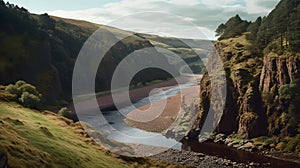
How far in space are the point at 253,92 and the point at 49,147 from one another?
64.4m

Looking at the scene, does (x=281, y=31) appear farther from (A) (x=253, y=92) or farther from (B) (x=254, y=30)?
(A) (x=253, y=92)

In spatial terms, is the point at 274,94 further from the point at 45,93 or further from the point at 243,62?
the point at 45,93

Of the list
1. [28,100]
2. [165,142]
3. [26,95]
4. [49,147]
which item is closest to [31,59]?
[26,95]

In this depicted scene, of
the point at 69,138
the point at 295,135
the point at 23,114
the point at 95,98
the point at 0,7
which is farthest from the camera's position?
the point at 95,98

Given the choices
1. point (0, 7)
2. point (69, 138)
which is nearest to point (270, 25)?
point (69, 138)

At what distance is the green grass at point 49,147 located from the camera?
97.9 ft

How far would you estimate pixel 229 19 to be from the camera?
433 ft

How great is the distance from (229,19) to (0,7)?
9814cm

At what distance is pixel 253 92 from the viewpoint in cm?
8781

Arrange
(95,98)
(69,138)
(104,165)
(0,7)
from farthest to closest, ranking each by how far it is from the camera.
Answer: (95,98) < (0,7) < (69,138) < (104,165)

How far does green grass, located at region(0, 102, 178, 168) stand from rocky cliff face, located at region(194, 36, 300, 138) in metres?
40.8

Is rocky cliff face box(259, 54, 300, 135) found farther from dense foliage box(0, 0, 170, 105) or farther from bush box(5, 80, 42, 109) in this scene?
dense foliage box(0, 0, 170, 105)

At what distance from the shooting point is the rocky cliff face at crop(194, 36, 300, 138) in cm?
8238

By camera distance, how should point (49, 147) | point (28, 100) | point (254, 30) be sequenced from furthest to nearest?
point (254, 30) < point (28, 100) < point (49, 147)
